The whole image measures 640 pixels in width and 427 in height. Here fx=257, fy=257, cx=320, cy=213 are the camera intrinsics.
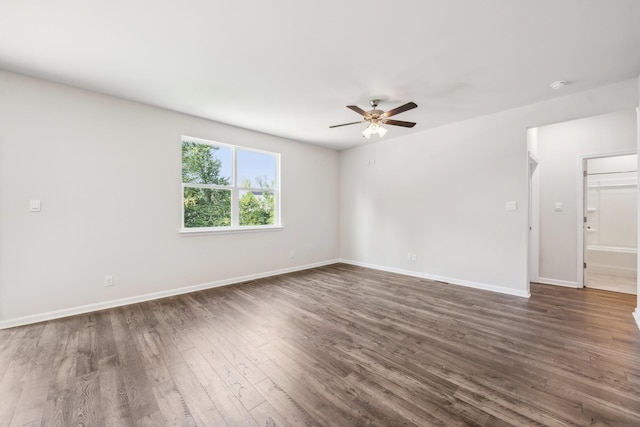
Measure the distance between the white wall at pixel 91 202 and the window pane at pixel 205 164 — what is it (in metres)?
0.18

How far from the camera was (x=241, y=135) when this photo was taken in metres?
4.59

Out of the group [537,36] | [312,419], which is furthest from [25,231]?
[537,36]

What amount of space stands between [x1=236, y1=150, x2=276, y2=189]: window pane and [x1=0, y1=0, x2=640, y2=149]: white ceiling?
125 centimetres

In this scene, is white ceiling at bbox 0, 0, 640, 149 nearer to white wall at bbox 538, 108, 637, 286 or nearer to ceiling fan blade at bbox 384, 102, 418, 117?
ceiling fan blade at bbox 384, 102, 418, 117

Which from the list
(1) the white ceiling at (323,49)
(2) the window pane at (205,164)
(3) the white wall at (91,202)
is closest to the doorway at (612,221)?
(1) the white ceiling at (323,49)

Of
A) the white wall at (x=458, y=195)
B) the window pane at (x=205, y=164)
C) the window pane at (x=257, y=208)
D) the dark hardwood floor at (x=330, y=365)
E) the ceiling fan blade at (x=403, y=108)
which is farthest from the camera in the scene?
the window pane at (x=257, y=208)

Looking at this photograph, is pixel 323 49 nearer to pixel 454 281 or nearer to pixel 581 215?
pixel 454 281

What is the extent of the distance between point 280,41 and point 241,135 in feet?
8.38

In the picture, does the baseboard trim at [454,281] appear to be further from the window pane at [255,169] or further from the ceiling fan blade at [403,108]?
the ceiling fan blade at [403,108]

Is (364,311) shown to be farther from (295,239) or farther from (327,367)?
(295,239)

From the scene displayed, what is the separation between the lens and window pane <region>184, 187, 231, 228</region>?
408 cm

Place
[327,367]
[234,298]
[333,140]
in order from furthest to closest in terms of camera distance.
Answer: [333,140], [234,298], [327,367]

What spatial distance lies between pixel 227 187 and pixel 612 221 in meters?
7.82

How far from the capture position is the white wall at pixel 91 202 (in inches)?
110
